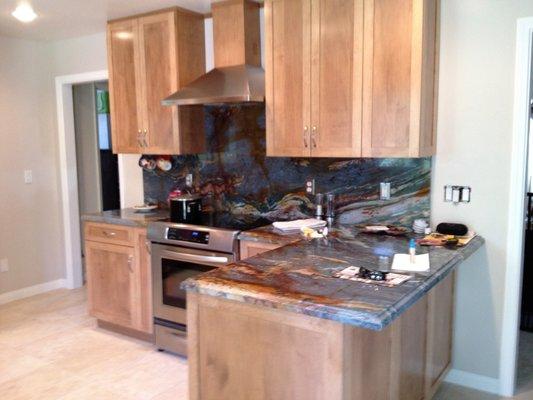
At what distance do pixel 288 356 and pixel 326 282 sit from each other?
329 millimetres

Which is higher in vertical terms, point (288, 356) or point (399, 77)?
A: point (399, 77)

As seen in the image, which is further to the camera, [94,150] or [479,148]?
[94,150]

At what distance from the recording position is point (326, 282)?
77.4 inches

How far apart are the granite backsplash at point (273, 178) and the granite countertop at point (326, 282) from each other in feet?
1.61

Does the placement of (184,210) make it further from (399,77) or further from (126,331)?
(399,77)

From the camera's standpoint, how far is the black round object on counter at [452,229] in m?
2.82

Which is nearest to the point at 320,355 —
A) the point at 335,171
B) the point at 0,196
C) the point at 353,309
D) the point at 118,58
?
the point at 353,309

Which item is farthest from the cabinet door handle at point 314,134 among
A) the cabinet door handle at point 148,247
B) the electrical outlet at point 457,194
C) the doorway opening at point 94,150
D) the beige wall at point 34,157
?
the doorway opening at point 94,150

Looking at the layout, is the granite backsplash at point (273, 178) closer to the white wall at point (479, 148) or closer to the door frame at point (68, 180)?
the white wall at point (479, 148)

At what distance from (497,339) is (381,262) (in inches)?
46.2

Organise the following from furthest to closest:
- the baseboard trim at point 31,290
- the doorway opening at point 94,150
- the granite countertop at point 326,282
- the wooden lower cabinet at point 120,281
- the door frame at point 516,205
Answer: the doorway opening at point 94,150 < the baseboard trim at point 31,290 < the wooden lower cabinet at point 120,281 < the door frame at point 516,205 < the granite countertop at point 326,282

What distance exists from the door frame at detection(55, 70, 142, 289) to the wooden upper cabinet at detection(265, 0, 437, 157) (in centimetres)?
250

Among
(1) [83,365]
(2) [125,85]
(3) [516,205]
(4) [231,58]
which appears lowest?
(1) [83,365]

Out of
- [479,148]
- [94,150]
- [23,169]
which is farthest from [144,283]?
[94,150]
